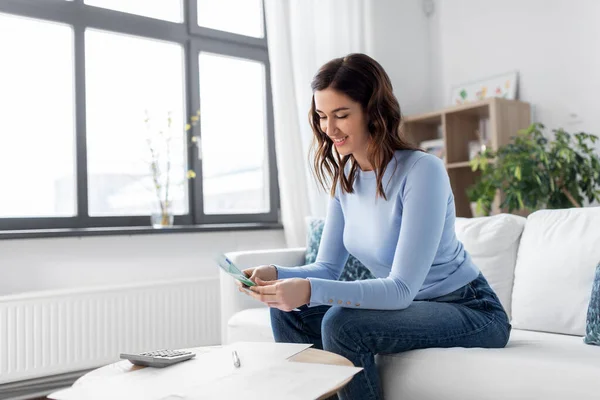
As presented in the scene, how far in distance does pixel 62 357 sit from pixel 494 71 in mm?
2612

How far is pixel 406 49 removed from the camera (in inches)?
150

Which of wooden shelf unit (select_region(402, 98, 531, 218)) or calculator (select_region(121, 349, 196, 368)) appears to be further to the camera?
wooden shelf unit (select_region(402, 98, 531, 218))

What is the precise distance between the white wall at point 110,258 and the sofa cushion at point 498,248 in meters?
1.38

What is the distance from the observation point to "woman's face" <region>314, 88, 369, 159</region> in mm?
1397

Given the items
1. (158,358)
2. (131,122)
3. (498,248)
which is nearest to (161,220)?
(131,122)

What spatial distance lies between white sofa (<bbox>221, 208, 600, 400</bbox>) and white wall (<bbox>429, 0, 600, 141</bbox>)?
1.29m

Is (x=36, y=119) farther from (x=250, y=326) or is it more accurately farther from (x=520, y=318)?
(x=520, y=318)

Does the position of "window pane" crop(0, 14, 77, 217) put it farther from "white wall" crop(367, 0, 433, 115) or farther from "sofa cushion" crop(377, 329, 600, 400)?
"sofa cushion" crop(377, 329, 600, 400)

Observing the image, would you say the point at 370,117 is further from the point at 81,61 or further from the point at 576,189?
the point at 81,61

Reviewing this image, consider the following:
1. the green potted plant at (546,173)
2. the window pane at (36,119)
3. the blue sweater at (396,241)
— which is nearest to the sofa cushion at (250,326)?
the blue sweater at (396,241)

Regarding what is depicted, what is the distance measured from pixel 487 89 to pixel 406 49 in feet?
2.05

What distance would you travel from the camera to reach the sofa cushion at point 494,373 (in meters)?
1.22

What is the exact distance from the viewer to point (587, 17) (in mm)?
3014

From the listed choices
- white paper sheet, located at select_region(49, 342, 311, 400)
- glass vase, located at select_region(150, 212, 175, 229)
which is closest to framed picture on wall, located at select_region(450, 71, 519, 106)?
glass vase, located at select_region(150, 212, 175, 229)
